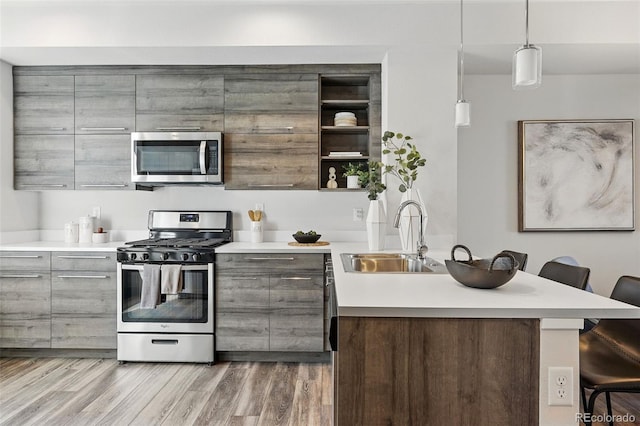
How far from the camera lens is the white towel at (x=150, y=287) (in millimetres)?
3176

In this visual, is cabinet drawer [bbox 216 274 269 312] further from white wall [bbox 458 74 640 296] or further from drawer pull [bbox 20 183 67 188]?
white wall [bbox 458 74 640 296]

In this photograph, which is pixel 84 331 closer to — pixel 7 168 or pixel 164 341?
pixel 164 341

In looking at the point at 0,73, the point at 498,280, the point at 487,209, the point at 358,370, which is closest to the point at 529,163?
the point at 487,209

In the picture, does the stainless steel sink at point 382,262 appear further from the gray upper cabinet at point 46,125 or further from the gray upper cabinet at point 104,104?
the gray upper cabinet at point 46,125

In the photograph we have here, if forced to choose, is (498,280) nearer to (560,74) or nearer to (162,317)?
(162,317)

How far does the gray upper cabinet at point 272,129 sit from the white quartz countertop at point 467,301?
1.96 metres

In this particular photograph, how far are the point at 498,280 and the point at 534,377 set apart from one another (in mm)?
347

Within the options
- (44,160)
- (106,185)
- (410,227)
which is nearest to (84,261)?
(106,185)

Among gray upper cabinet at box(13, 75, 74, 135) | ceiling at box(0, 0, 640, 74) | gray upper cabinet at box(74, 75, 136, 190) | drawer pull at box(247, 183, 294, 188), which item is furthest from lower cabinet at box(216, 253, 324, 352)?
gray upper cabinet at box(13, 75, 74, 135)

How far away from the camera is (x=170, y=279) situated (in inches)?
125

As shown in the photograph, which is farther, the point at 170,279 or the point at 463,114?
the point at 170,279

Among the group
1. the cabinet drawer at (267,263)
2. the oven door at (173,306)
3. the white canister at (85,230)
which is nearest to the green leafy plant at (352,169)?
the cabinet drawer at (267,263)

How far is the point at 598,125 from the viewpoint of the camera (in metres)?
3.71

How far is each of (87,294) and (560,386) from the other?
322cm
